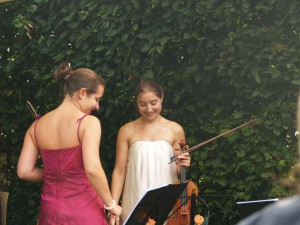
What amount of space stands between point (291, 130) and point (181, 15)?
4.23 feet

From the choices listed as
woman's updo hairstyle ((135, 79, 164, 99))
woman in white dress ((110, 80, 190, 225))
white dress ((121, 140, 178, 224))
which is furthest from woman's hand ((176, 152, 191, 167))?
woman's updo hairstyle ((135, 79, 164, 99))

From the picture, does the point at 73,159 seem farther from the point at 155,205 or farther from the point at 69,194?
the point at 155,205

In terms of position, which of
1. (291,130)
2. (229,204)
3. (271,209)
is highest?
(291,130)

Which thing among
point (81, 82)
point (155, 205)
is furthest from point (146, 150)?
point (155, 205)

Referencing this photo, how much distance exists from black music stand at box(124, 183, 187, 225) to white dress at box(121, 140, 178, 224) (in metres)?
0.81

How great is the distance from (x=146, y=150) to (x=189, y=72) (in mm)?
837

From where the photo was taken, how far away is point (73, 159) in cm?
407

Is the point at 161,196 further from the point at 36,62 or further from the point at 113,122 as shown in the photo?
the point at 36,62

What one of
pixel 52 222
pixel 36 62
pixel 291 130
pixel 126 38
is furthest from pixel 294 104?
pixel 36 62

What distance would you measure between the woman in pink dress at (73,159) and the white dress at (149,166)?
738mm

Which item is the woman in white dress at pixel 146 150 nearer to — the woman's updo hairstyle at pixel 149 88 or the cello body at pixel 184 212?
the woman's updo hairstyle at pixel 149 88

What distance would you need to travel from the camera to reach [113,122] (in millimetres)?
5816

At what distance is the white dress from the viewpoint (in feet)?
15.9

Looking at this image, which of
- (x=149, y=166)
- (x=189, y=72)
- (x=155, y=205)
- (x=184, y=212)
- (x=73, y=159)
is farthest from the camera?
(x=189, y=72)
